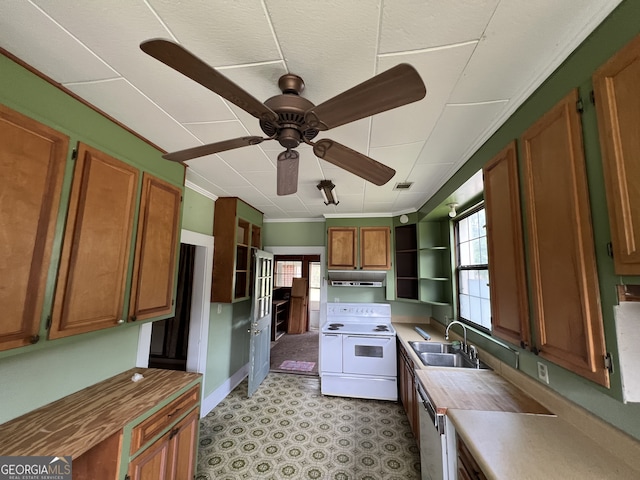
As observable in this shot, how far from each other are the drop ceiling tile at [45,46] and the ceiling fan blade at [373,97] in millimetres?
1062

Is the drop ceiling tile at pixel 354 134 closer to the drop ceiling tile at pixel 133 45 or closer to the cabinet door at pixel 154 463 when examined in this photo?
the drop ceiling tile at pixel 133 45

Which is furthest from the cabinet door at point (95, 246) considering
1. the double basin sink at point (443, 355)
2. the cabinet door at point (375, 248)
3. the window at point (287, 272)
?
the window at point (287, 272)

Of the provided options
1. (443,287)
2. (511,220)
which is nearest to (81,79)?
(511,220)

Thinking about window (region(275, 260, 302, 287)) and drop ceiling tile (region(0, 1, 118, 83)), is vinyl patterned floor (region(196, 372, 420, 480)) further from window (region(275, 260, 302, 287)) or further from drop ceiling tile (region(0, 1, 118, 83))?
window (region(275, 260, 302, 287))

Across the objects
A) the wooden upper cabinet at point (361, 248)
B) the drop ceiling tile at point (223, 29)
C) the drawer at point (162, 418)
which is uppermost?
the drop ceiling tile at point (223, 29)

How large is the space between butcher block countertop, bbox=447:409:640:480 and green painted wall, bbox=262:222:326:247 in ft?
11.1

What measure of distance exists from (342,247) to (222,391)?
2.56 meters

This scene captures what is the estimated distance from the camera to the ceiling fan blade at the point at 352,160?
1277 millimetres

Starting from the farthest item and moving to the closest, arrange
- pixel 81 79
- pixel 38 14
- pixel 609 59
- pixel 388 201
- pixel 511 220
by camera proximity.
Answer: pixel 388 201 < pixel 511 220 < pixel 81 79 < pixel 38 14 < pixel 609 59

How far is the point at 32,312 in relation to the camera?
4.00 ft

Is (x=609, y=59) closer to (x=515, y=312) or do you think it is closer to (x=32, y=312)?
(x=515, y=312)

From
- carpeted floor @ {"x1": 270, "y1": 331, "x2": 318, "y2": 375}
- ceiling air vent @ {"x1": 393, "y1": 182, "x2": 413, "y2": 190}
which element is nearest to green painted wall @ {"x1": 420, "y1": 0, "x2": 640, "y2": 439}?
ceiling air vent @ {"x1": 393, "y1": 182, "x2": 413, "y2": 190}

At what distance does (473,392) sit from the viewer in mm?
1647

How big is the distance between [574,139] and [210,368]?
372cm
